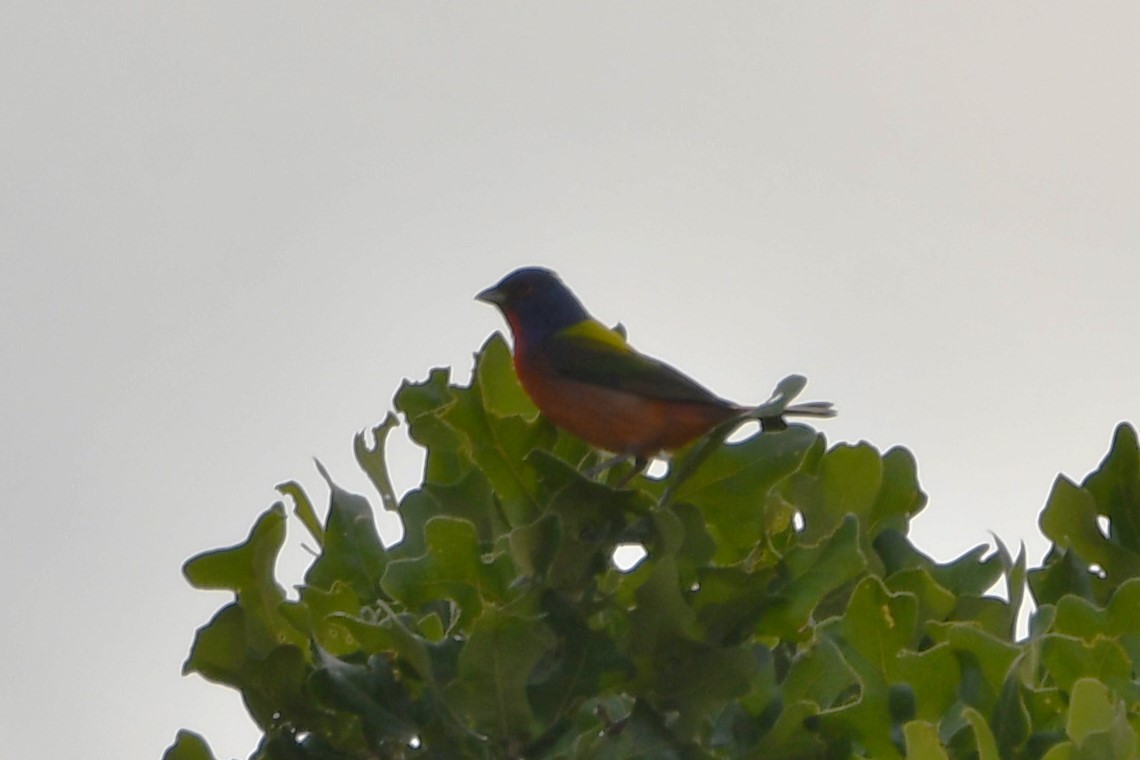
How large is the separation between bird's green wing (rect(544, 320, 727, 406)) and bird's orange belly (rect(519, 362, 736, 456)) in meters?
0.04

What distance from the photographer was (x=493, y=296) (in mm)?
7008

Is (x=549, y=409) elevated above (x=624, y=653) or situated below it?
above

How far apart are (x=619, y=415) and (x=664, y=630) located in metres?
1.61

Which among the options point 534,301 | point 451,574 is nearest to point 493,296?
point 534,301

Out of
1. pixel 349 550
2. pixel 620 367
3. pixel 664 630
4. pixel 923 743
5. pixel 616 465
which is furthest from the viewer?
pixel 620 367

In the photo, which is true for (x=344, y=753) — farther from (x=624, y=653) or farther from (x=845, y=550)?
(x=845, y=550)

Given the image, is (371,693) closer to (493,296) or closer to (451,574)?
(451,574)

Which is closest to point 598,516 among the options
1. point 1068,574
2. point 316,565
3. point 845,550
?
point 845,550

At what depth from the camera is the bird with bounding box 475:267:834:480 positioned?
199 inches

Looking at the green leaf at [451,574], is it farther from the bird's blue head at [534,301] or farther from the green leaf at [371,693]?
the bird's blue head at [534,301]

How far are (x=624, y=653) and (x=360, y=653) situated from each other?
2.57 feet

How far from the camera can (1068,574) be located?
4.52 meters

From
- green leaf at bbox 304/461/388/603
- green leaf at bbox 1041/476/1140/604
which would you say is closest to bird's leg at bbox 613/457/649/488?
green leaf at bbox 304/461/388/603

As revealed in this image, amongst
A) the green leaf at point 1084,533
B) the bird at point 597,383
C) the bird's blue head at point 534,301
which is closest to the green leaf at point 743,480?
the bird at point 597,383
